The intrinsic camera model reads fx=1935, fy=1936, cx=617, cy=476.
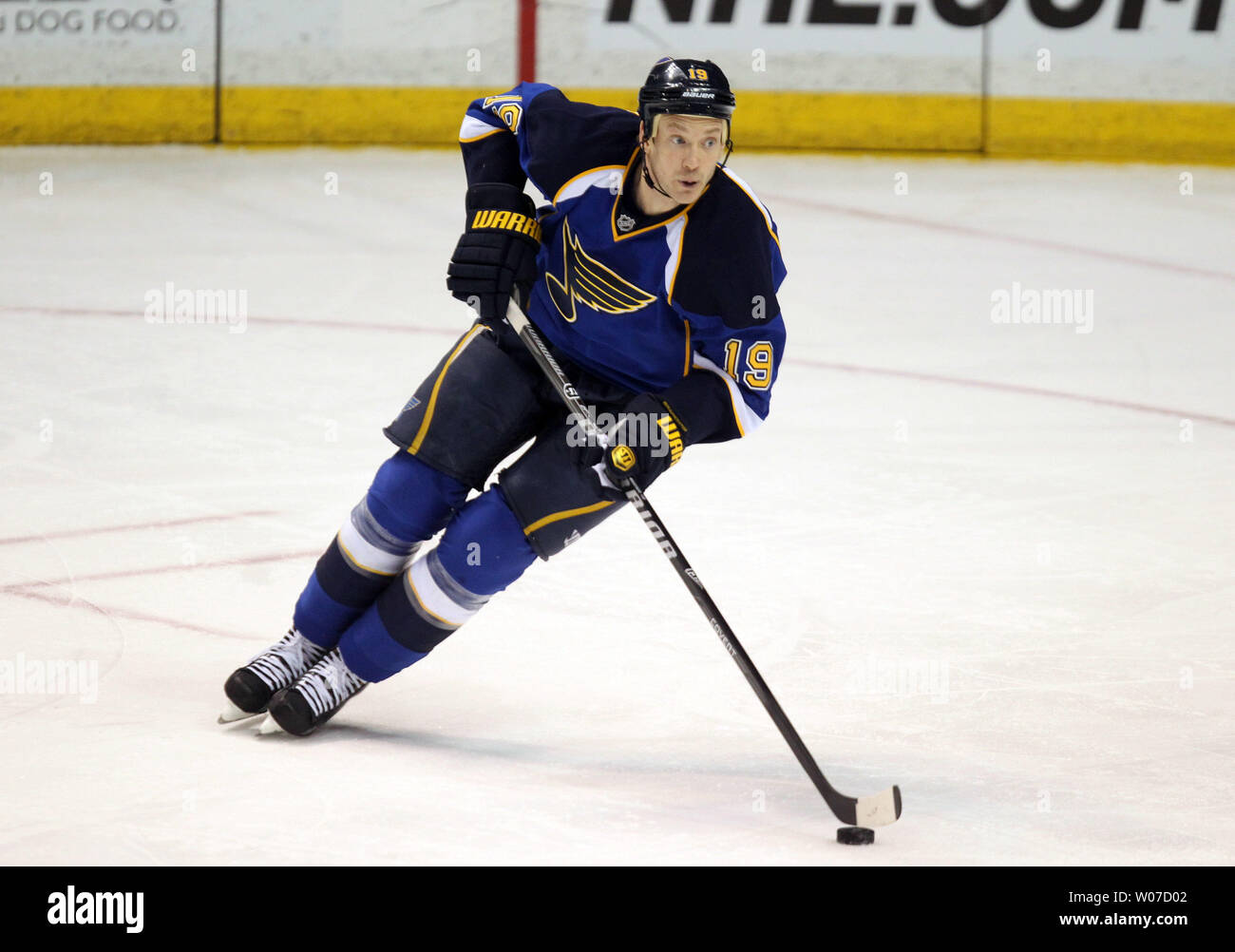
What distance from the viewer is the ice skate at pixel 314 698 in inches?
124

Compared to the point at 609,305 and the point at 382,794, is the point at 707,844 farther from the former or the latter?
the point at 609,305

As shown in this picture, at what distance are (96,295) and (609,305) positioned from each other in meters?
3.82

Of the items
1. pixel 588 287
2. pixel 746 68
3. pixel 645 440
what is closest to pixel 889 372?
pixel 588 287

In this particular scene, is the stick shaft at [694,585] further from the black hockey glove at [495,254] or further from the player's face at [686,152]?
the player's face at [686,152]

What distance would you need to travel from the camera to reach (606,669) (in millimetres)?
3605

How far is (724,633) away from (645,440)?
1.07ft

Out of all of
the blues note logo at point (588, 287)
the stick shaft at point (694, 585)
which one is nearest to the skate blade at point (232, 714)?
the stick shaft at point (694, 585)

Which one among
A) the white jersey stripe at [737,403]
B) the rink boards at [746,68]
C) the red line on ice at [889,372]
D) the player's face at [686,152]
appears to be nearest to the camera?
the player's face at [686,152]

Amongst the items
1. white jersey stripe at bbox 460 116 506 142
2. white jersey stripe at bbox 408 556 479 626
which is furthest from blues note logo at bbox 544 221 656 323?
white jersey stripe at bbox 408 556 479 626

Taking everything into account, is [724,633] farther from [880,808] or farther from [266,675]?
[266,675]

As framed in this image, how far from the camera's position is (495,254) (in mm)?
3109

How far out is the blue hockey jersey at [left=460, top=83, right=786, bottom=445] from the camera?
9.95 ft

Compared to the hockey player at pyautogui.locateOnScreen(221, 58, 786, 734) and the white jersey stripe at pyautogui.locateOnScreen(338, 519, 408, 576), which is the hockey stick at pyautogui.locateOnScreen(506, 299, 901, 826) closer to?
the hockey player at pyautogui.locateOnScreen(221, 58, 786, 734)

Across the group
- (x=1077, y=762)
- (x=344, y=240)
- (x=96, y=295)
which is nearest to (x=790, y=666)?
(x=1077, y=762)
